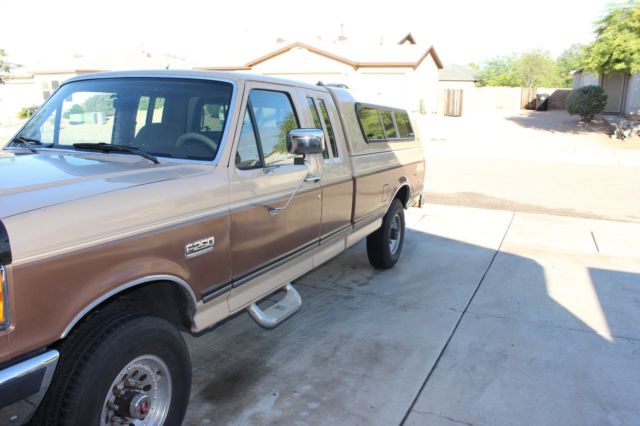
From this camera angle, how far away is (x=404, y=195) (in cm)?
682

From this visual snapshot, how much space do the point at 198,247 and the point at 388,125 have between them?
3.93 metres

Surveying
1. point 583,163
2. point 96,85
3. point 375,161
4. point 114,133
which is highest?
point 96,85

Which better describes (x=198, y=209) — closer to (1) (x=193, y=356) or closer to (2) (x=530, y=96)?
(1) (x=193, y=356)

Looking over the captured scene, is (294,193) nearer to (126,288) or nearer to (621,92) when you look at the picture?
(126,288)

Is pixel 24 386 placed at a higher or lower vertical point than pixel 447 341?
higher

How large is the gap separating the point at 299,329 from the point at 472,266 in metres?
2.90

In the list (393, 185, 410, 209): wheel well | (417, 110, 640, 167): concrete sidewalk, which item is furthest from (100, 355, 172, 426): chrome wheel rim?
(417, 110, 640, 167): concrete sidewalk

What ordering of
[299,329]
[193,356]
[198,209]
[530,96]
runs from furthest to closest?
[530,96]
[299,329]
[193,356]
[198,209]

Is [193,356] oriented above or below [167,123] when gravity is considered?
below

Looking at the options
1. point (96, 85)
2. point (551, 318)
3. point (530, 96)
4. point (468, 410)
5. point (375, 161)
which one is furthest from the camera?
point (530, 96)

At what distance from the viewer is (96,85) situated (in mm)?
3977

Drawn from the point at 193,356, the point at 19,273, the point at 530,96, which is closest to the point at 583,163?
the point at 193,356

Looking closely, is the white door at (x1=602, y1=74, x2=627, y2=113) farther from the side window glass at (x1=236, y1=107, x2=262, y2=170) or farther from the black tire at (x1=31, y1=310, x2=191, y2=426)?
the black tire at (x1=31, y1=310, x2=191, y2=426)

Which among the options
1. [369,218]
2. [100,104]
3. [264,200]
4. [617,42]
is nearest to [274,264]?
[264,200]
